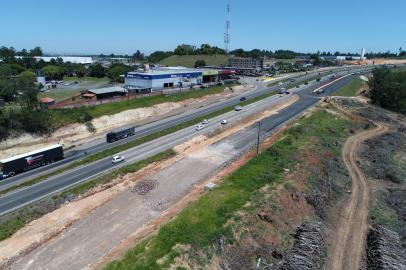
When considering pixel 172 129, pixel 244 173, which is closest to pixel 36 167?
pixel 172 129

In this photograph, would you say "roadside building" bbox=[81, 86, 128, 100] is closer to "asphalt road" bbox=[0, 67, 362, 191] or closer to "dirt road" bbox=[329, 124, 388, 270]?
"asphalt road" bbox=[0, 67, 362, 191]

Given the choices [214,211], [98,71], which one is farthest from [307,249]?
[98,71]

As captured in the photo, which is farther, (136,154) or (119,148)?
(119,148)

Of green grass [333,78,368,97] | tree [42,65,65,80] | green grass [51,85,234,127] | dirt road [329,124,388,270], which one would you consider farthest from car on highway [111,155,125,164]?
tree [42,65,65,80]

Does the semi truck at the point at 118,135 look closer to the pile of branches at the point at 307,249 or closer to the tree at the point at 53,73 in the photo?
the pile of branches at the point at 307,249

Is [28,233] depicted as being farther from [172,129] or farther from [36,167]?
[172,129]

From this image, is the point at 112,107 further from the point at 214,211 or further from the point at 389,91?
the point at 389,91
